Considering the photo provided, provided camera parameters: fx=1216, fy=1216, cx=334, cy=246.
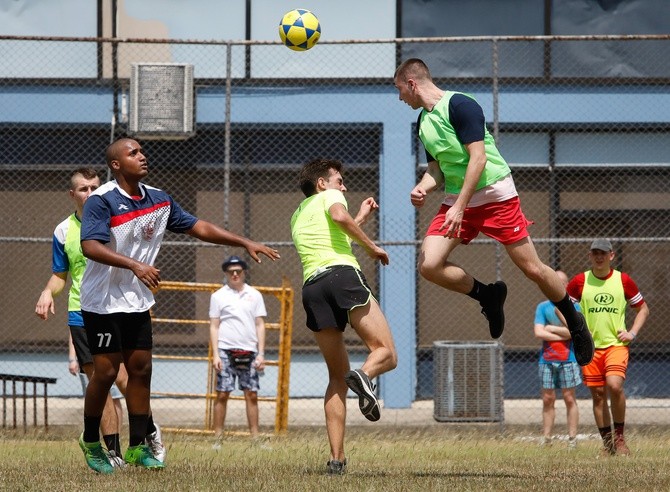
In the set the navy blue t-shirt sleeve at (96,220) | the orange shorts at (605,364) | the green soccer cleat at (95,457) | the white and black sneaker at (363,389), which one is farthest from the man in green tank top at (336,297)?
the orange shorts at (605,364)

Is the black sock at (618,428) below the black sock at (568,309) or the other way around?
below

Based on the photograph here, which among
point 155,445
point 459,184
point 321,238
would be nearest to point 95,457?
point 155,445

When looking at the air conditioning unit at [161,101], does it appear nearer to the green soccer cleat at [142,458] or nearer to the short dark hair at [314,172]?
the short dark hair at [314,172]

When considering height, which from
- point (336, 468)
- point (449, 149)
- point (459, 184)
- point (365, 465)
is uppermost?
point (449, 149)

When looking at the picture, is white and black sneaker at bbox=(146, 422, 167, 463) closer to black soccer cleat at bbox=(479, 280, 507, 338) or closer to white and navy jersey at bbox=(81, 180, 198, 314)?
white and navy jersey at bbox=(81, 180, 198, 314)

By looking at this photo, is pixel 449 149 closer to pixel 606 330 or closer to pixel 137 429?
pixel 137 429

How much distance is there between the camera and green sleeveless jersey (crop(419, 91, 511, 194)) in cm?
770

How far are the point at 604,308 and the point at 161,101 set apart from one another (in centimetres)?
721

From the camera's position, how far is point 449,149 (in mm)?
7715

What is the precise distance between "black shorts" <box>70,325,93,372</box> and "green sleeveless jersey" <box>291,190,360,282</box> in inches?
86.6

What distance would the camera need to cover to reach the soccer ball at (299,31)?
1174 cm

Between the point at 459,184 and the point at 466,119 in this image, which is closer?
the point at 466,119

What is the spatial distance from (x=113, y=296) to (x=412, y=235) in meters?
8.71

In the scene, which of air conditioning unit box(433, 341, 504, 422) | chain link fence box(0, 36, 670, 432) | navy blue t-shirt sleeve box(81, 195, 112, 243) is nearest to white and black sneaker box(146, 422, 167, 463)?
navy blue t-shirt sleeve box(81, 195, 112, 243)
